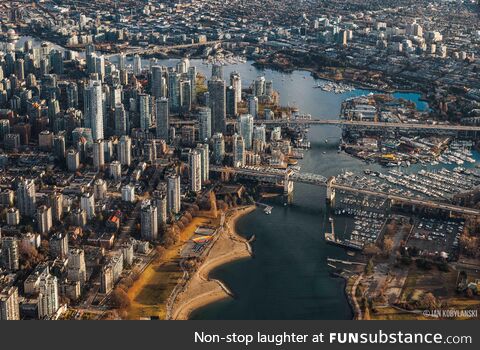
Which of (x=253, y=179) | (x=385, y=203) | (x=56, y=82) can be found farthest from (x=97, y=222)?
(x=56, y=82)

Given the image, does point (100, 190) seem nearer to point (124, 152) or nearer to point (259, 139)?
point (124, 152)

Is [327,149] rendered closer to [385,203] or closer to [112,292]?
[385,203]

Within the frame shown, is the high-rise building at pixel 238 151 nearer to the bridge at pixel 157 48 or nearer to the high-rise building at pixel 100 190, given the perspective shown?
the high-rise building at pixel 100 190

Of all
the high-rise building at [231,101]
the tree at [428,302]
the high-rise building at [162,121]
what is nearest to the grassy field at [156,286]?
the tree at [428,302]

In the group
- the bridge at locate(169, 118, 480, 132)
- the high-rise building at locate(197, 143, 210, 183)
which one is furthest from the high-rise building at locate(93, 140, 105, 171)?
the bridge at locate(169, 118, 480, 132)

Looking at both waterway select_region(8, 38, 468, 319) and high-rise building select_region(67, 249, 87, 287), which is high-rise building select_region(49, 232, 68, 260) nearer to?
high-rise building select_region(67, 249, 87, 287)

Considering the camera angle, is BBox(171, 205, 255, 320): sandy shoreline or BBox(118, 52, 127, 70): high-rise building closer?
BBox(171, 205, 255, 320): sandy shoreline

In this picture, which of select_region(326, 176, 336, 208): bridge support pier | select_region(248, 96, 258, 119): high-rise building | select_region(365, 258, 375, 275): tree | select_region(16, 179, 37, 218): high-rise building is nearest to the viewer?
select_region(365, 258, 375, 275): tree
